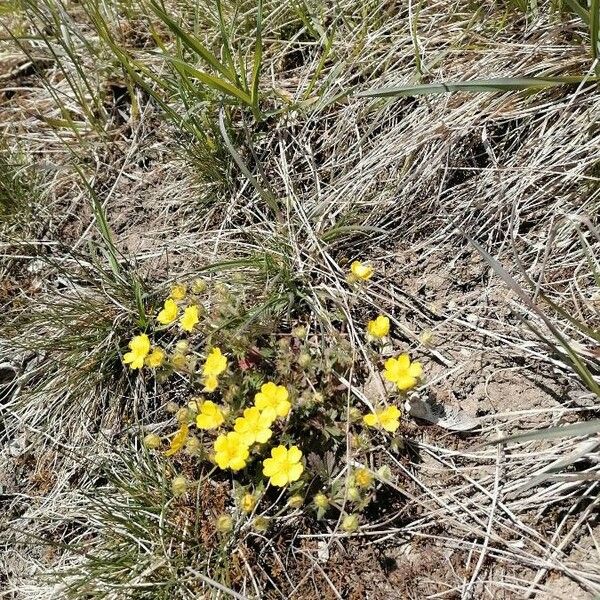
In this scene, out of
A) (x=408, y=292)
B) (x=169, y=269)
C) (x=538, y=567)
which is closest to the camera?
(x=538, y=567)

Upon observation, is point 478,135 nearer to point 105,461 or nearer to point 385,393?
point 385,393

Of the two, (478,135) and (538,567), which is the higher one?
(478,135)

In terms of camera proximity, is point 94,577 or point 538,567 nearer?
point 538,567

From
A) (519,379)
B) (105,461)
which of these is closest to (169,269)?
(105,461)

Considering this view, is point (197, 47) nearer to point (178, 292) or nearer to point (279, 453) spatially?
point (178, 292)

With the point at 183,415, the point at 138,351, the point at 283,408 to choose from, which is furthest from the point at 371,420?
the point at 138,351

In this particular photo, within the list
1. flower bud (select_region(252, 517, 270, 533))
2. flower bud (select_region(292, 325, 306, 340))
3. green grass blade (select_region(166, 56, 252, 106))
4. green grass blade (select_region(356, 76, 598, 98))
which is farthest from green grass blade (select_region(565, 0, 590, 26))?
Answer: flower bud (select_region(252, 517, 270, 533))

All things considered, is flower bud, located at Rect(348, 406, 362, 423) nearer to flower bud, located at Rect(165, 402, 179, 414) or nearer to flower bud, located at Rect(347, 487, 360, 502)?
flower bud, located at Rect(347, 487, 360, 502)
